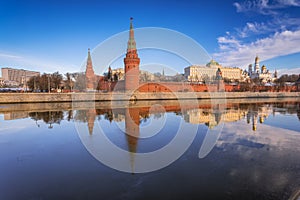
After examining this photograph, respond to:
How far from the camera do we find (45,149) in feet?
22.3

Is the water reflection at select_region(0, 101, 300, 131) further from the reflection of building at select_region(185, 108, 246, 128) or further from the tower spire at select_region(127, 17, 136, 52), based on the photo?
the tower spire at select_region(127, 17, 136, 52)

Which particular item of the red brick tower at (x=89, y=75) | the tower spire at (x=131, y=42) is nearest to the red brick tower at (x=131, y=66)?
the tower spire at (x=131, y=42)

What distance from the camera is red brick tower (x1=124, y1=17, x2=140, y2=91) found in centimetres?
3962

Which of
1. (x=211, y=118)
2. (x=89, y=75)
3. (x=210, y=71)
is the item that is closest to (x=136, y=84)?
(x=89, y=75)

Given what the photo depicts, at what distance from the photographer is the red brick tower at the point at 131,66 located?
130 feet

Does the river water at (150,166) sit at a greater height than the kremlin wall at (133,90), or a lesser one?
lesser

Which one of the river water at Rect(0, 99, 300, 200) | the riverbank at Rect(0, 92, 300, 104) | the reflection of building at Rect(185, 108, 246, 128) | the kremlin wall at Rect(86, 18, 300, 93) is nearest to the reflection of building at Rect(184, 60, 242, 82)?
the kremlin wall at Rect(86, 18, 300, 93)

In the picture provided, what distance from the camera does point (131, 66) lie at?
1598 inches

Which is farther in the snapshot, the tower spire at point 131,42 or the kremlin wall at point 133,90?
the tower spire at point 131,42

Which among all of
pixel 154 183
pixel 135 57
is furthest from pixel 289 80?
pixel 154 183

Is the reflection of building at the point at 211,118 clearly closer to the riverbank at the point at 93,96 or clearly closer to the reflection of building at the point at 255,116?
the reflection of building at the point at 255,116

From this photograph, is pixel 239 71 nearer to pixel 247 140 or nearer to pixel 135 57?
pixel 135 57

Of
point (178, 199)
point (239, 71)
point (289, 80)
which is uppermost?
point (239, 71)

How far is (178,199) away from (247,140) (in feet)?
18.4
